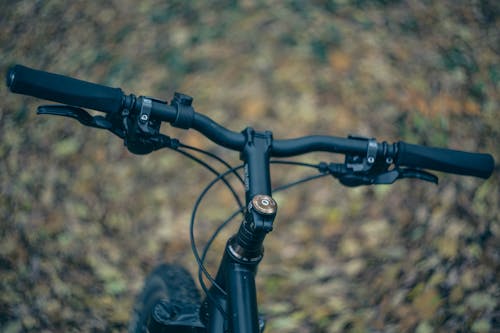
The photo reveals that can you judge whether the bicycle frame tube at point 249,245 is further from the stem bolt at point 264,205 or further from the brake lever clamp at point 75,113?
the brake lever clamp at point 75,113

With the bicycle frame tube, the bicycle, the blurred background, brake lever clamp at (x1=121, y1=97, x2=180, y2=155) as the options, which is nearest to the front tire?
the bicycle

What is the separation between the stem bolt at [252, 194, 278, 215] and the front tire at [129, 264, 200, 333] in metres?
0.87

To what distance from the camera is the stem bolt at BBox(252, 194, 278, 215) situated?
54.7 inches

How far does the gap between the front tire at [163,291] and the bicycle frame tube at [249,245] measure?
53 centimetres

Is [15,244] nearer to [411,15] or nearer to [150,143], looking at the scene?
[150,143]

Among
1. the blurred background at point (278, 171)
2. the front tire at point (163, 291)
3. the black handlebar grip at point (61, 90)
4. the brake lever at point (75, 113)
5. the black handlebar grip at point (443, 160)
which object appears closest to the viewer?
the black handlebar grip at point (61, 90)

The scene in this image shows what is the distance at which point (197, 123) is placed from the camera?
159 centimetres

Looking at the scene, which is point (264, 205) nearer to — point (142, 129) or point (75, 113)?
point (142, 129)

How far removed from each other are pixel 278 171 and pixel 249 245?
1.98 m

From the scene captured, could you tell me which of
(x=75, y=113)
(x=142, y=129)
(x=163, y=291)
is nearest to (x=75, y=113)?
(x=75, y=113)

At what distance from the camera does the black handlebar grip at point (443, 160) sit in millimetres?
1742

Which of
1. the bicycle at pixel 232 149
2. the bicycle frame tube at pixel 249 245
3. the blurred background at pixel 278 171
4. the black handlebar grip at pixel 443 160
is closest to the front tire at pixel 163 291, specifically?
the bicycle at pixel 232 149

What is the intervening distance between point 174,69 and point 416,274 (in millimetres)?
2284

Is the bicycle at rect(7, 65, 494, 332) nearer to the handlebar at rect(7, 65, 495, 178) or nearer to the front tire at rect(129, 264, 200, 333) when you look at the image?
the handlebar at rect(7, 65, 495, 178)
